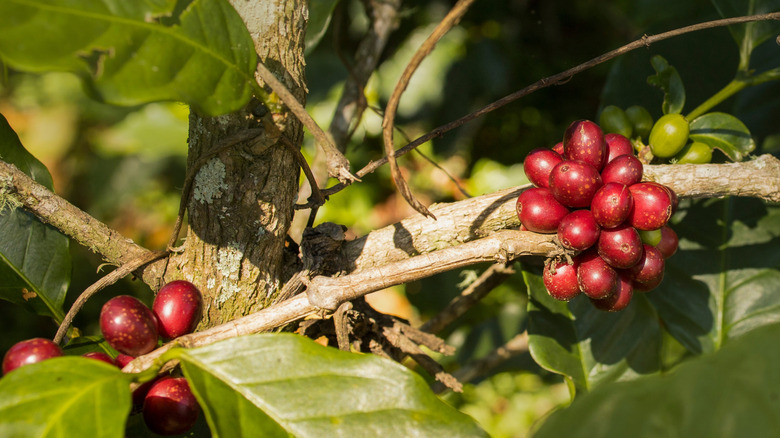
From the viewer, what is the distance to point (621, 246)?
0.84 m

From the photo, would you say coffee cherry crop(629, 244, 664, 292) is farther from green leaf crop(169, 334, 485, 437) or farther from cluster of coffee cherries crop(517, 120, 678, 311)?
green leaf crop(169, 334, 485, 437)

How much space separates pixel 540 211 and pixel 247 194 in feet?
1.52

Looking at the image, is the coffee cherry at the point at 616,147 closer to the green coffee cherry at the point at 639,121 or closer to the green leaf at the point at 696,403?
the green coffee cherry at the point at 639,121

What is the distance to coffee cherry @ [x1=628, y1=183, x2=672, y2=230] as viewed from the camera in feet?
2.72

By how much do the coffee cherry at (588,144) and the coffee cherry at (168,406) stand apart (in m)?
0.70

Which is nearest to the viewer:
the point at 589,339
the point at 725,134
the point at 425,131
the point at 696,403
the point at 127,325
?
the point at 696,403

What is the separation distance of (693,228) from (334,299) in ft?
3.44

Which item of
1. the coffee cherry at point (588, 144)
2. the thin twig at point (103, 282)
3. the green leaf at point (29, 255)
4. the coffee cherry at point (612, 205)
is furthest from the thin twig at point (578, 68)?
the green leaf at point (29, 255)

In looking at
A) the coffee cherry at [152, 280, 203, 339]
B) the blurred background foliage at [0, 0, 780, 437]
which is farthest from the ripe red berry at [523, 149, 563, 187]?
the blurred background foliage at [0, 0, 780, 437]

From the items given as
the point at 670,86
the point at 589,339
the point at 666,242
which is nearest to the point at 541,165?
the point at 666,242

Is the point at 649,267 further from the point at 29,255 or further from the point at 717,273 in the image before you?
the point at 29,255

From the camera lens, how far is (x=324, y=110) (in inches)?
101

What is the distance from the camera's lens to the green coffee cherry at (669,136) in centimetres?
101

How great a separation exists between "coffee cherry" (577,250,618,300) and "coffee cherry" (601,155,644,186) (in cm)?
12
